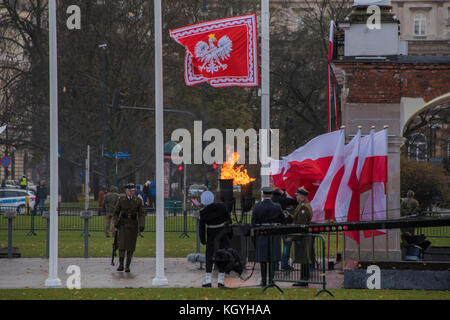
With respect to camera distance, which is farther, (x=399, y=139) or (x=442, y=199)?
(x=442, y=199)

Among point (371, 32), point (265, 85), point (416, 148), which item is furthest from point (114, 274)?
point (416, 148)

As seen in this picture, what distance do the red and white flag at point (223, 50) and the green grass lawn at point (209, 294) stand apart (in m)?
4.84

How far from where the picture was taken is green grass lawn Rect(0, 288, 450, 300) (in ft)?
42.4

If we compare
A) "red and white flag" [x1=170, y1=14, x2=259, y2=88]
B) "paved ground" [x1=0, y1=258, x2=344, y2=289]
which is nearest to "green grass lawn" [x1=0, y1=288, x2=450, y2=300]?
"paved ground" [x1=0, y1=258, x2=344, y2=289]

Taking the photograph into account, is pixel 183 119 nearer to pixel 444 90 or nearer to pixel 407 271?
pixel 444 90

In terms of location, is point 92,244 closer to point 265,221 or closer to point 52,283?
point 52,283

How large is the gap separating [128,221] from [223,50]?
4084mm

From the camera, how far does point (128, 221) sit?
17.6 metres

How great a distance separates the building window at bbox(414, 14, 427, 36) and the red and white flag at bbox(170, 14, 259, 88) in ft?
238

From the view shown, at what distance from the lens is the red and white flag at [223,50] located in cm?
1709

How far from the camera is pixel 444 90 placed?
17656 mm

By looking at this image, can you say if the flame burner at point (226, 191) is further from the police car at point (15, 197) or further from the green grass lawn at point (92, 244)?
the police car at point (15, 197)
